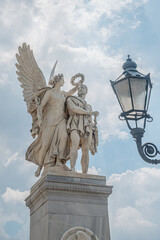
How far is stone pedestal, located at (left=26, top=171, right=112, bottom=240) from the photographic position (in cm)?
970

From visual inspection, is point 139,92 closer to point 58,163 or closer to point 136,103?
point 136,103

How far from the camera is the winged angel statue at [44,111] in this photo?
1112 centimetres

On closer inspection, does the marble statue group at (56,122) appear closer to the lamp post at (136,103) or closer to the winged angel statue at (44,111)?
the winged angel statue at (44,111)

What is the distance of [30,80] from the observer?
40.0 feet

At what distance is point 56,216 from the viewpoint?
9773mm

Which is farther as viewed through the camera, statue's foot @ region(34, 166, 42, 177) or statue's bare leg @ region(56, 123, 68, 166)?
statue's foot @ region(34, 166, 42, 177)

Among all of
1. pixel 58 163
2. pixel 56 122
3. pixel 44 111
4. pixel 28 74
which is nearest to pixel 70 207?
pixel 58 163

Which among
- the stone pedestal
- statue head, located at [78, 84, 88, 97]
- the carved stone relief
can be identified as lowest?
the carved stone relief

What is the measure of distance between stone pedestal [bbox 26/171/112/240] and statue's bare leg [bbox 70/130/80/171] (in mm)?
432

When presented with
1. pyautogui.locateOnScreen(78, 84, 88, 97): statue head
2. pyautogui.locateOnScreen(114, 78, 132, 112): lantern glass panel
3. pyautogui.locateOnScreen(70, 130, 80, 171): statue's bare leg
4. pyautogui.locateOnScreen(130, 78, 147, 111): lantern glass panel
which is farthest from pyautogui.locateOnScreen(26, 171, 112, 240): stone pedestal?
pyautogui.locateOnScreen(130, 78, 147, 111): lantern glass panel

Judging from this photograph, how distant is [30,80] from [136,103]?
591 cm

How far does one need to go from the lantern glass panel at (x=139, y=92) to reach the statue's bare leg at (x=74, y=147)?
4318 mm

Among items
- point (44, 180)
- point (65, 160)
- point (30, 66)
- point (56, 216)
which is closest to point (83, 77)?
point (30, 66)

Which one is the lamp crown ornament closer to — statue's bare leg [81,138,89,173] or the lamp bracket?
the lamp bracket
